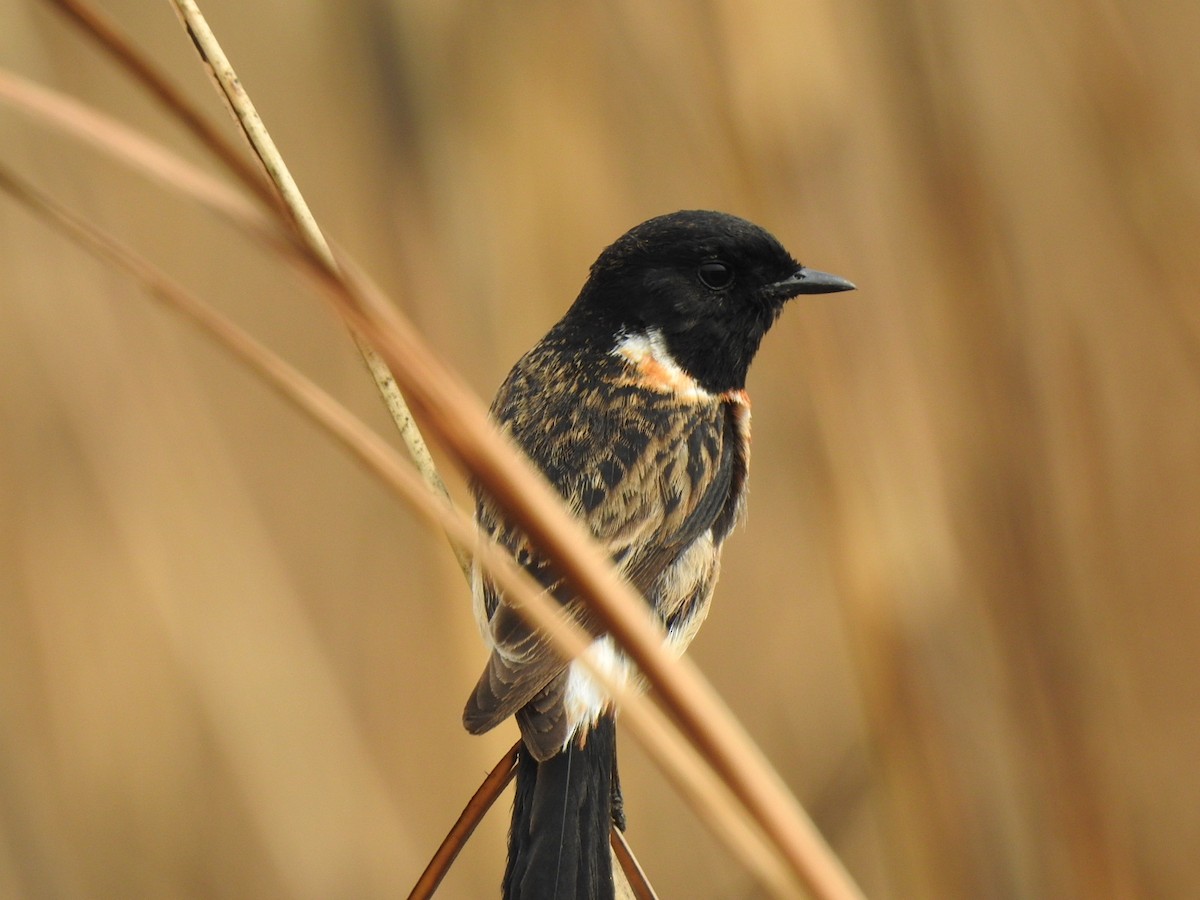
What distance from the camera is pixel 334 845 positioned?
285 cm

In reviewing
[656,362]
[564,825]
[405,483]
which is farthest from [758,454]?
[405,483]

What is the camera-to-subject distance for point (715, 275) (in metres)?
2.57

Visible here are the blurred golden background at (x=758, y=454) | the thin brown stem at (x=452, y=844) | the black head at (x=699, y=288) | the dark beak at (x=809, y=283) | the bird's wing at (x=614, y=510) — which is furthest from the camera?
the black head at (x=699, y=288)

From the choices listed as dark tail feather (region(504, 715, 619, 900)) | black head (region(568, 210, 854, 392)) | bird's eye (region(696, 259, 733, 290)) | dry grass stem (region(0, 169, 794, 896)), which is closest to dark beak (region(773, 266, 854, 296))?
black head (region(568, 210, 854, 392))

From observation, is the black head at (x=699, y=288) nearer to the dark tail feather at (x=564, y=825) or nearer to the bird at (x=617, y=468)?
the bird at (x=617, y=468)

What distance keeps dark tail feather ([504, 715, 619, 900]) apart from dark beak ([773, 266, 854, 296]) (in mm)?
923

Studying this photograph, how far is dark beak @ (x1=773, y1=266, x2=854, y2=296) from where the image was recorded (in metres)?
2.36

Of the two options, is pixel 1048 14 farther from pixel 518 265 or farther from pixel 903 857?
pixel 903 857

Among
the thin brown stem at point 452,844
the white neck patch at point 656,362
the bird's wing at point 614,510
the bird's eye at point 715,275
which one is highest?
the bird's eye at point 715,275

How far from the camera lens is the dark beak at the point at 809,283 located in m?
2.36

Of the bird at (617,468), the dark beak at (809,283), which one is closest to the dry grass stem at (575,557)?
the bird at (617,468)

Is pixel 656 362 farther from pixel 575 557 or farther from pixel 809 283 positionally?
pixel 575 557

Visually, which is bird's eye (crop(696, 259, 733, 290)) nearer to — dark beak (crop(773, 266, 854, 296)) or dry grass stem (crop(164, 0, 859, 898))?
dark beak (crop(773, 266, 854, 296))

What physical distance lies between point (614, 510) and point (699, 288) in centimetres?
60
